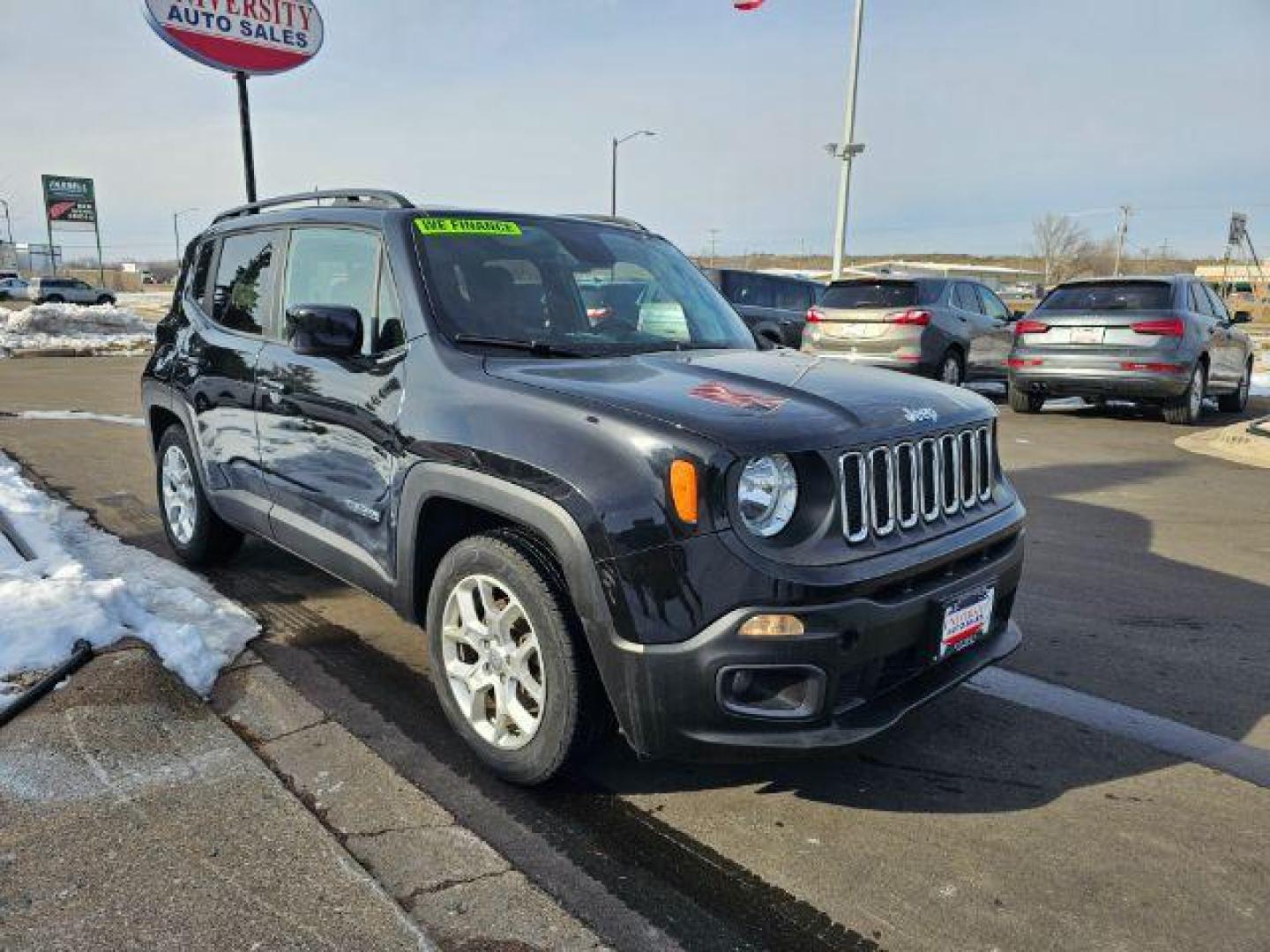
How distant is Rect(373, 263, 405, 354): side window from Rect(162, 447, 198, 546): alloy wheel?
2.11 metres

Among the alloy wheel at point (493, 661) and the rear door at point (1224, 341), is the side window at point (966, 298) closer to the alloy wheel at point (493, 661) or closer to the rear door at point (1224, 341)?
the rear door at point (1224, 341)

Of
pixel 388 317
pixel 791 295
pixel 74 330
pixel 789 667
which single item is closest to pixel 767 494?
pixel 789 667

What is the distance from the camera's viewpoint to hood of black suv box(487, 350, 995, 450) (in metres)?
2.54

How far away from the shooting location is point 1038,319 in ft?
35.7

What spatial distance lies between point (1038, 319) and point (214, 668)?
392 inches

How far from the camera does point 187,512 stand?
5.12 m

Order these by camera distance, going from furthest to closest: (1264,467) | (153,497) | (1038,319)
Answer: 1. (1038,319)
2. (1264,467)
3. (153,497)

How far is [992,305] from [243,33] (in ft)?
36.0

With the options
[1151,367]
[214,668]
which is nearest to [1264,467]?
[1151,367]

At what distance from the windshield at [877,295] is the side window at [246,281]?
900 centimetres

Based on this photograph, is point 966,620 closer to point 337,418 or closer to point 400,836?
point 400,836

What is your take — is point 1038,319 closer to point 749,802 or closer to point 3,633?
point 749,802

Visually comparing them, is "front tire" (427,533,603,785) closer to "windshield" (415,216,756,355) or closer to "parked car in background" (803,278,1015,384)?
"windshield" (415,216,756,355)

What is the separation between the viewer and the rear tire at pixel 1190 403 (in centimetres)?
1062
